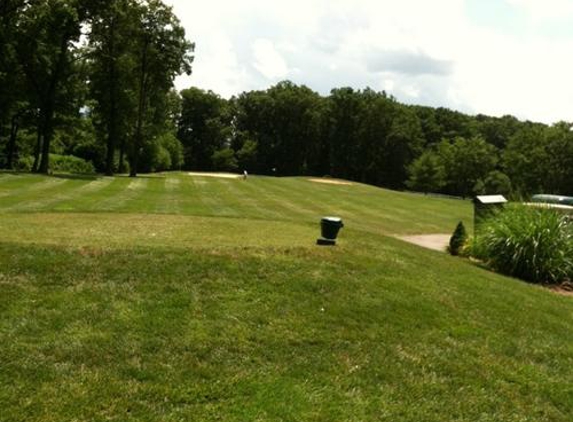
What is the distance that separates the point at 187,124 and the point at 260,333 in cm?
7641

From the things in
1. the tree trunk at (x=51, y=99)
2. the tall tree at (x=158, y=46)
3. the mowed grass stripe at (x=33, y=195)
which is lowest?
the mowed grass stripe at (x=33, y=195)

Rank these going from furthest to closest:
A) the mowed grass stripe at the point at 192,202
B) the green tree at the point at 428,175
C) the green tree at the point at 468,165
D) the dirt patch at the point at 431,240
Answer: the green tree at the point at 428,175
the green tree at the point at 468,165
the mowed grass stripe at the point at 192,202
the dirt patch at the point at 431,240

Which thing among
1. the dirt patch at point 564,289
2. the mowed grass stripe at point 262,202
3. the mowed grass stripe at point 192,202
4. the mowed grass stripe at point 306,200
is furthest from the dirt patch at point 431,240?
the mowed grass stripe at point 192,202

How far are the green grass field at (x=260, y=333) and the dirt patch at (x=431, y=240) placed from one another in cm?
542

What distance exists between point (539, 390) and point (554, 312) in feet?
10.5

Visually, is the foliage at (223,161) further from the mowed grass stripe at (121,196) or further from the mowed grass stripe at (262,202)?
the mowed grass stripe at (121,196)

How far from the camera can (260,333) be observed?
570 cm

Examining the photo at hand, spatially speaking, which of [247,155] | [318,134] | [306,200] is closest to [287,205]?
[306,200]

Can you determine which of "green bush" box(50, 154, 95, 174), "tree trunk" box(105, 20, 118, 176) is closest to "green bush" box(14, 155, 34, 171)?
"green bush" box(50, 154, 95, 174)

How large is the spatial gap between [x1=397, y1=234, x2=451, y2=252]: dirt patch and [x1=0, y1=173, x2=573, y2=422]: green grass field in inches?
214

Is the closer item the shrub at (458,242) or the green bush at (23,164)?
the shrub at (458,242)

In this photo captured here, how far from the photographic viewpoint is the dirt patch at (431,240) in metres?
14.9

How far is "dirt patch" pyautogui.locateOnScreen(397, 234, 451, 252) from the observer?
1492 cm

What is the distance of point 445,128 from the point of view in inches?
3364
